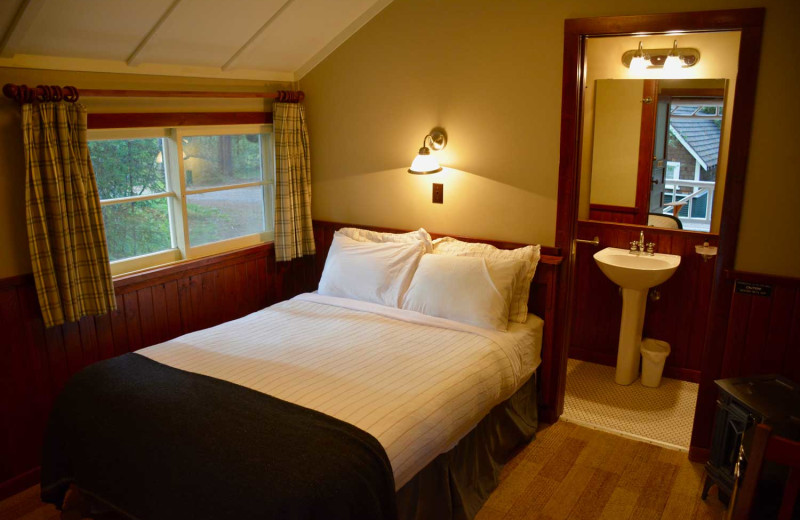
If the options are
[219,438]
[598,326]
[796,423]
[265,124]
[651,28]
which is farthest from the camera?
[598,326]

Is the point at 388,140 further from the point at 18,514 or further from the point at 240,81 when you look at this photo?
the point at 18,514

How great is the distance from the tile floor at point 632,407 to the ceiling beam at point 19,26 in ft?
10.8

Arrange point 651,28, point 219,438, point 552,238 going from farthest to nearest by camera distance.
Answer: point 552,238 < point 651,28 < point 219,438

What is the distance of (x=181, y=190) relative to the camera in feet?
11.6

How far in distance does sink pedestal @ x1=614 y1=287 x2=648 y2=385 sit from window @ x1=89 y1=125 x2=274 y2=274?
2.41 metres

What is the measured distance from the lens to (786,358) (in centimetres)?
284

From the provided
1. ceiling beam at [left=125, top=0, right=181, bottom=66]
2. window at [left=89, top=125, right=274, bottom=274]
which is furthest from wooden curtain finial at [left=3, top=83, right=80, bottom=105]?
ceiling beam at [left=125, top=0, right=181, bottom=66]

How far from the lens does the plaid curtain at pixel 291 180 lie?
3951mm

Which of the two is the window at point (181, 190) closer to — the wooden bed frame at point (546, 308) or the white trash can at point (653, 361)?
the wooden bed frame at point (546, 308)

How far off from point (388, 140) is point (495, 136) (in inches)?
28.8

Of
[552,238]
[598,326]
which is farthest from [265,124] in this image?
[598,326]

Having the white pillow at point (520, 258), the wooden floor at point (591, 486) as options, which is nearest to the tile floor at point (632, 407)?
the wooden floor at point (591, 486)

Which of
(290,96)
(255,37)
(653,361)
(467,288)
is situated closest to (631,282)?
(653,361)

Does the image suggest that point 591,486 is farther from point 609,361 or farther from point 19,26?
point 19,26
